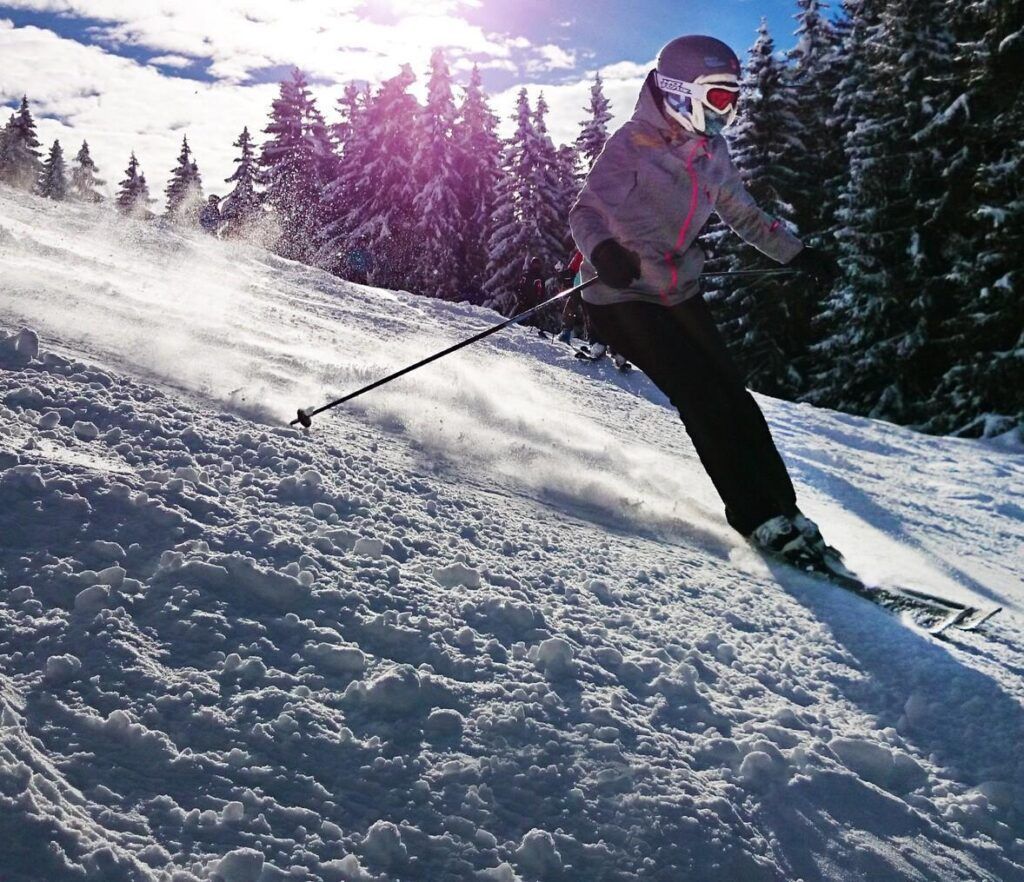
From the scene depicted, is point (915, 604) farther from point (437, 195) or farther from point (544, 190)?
point (437, 195)

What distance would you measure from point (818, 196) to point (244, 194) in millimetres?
27601

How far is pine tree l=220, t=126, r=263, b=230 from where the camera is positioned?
39.2 metres

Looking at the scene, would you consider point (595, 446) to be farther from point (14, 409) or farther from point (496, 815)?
point (496, 815)

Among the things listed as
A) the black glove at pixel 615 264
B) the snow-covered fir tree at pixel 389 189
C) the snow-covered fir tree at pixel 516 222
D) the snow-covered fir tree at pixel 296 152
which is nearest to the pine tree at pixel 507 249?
the snow-covered fir tree at pixel 516 222

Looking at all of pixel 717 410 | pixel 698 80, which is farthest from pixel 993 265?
pixel 717 410

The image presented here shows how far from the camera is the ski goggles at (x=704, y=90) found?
3953 millimetres

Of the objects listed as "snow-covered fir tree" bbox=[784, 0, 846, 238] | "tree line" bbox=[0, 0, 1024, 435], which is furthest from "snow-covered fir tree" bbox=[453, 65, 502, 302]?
"snow-covered fir tree" bbox=[784, 0, 846, 238]

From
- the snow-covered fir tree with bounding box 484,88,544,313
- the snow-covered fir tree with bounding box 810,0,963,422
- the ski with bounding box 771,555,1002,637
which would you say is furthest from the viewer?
the snow-covered fir tree with bounding box 484,88,544,313

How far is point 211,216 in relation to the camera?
42.1 meters

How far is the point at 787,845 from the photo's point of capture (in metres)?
1.91

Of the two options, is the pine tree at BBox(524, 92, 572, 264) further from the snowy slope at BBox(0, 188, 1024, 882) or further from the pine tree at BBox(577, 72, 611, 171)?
the snowy slope at BBox(0, 188, 1024, 882)

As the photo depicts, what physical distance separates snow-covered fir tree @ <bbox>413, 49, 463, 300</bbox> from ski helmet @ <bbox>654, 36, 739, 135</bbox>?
3053 centimetres

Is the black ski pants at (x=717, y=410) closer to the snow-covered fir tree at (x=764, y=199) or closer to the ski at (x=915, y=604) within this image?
the ski at (x=915, y=604)

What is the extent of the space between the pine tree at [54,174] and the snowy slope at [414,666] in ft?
238
